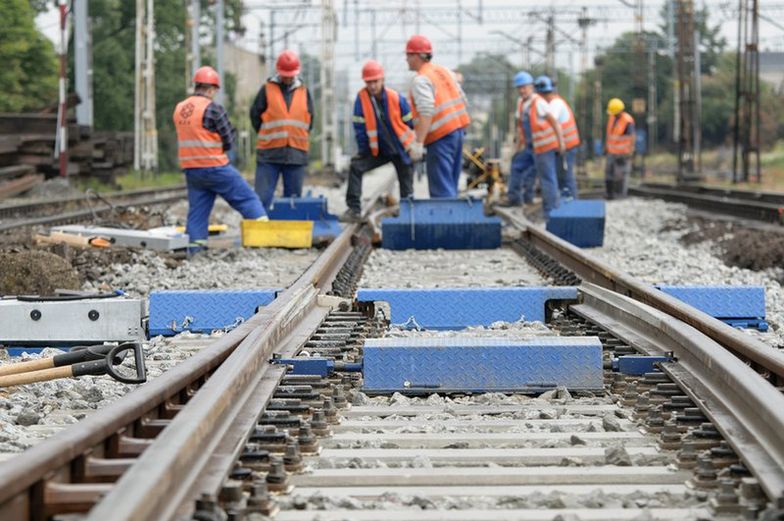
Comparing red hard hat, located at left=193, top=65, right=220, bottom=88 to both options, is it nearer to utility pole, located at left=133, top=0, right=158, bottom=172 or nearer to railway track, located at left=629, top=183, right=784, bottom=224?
railway track, located at left=629, top=183, right=784, bottom=224

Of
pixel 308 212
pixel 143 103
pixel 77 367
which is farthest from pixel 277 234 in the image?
pixel 143 103

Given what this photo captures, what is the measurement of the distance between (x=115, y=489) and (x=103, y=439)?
651 mm

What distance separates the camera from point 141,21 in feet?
119

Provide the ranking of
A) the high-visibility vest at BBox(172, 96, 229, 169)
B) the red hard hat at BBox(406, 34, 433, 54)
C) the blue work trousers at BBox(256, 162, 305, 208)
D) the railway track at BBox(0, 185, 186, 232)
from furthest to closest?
the railway track at BBox(0, 185, 186, 232), the blue work trousers at BBox(256, 162, 305, 208), the red hard hat at BBox(406, 34, 433, 54), the high-visibility vest at BBox(172, 96, 229, 169)

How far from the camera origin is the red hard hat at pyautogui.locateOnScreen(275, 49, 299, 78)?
15188 mm

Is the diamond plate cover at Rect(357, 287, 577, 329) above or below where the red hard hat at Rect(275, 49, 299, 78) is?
below

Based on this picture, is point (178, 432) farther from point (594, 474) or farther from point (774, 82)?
point (774, 82)

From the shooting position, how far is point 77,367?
542 centimetres

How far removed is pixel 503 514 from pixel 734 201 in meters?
19.7

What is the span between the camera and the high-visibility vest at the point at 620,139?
90.8 ft

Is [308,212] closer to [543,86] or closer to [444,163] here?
[444,163]

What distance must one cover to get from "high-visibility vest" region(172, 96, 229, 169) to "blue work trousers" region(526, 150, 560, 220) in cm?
541

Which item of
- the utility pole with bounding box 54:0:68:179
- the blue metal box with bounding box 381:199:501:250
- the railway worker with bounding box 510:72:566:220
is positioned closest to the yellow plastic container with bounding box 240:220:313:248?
the blue metal box with bounding box 381:199:501:250

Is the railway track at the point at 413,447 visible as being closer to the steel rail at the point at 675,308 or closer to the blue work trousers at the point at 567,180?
the steel rail at the point at 675,308
